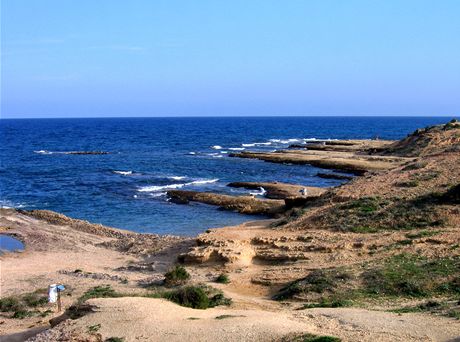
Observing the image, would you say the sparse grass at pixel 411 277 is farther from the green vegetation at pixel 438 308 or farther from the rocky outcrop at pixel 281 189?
the rocky outcrop at pixel 281 189

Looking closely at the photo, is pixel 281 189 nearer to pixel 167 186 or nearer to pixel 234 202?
pixel 234 202

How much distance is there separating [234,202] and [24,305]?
24.0m

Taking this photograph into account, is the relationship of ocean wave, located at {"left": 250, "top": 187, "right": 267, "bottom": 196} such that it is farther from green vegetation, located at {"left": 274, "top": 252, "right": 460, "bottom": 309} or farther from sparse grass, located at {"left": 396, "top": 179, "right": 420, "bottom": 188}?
green vegetation, located at {"left": 274, "top": 252, "right": 460, "bottom": 309}

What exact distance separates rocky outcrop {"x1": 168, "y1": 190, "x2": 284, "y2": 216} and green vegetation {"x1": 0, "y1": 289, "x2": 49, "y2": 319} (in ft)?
66.7

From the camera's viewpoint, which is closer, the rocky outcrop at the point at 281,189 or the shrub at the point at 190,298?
the shrub at the point at 190,298

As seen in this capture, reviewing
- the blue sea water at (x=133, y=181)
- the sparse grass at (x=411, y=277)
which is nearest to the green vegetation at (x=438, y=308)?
the sparse grass at (x=411, y=277)

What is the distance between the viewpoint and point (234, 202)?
42750mm

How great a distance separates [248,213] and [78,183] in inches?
841

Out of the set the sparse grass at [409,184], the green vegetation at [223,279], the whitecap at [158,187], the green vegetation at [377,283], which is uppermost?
the sparse grass at [409,184]

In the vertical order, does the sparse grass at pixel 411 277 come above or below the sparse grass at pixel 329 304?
above

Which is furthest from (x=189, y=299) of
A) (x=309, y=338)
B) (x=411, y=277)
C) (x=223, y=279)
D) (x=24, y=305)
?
(x=411, y=277)

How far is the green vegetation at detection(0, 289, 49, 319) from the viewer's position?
19.3 m

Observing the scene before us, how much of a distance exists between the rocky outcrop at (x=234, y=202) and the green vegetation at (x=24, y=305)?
20.3 m

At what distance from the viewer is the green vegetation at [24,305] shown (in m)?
19.3
